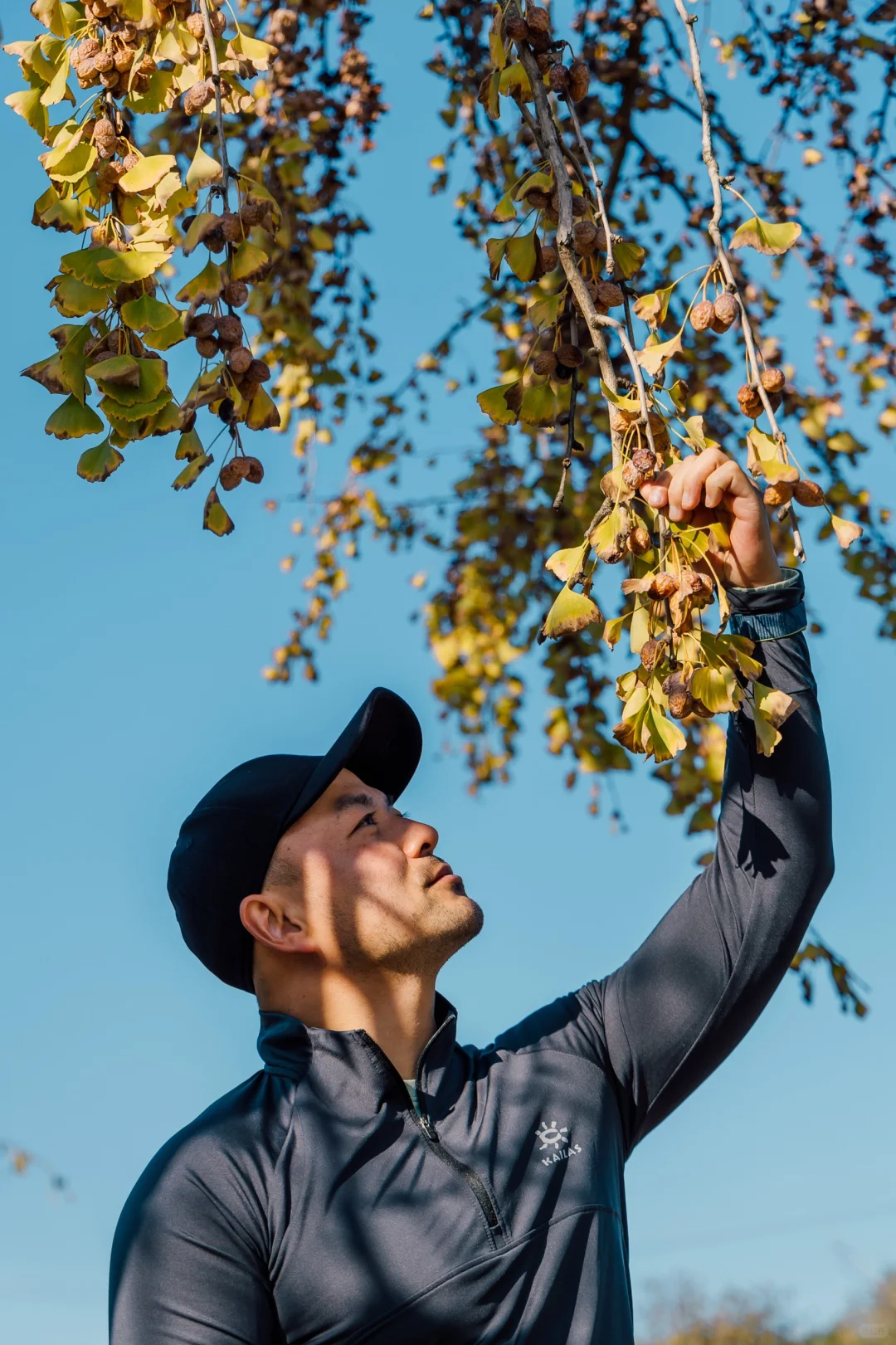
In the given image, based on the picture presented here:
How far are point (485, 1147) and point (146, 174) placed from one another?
0.99 meters

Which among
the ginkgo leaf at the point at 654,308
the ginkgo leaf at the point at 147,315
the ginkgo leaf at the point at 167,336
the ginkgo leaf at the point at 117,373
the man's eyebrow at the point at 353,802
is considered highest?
the ginkgo leaf at the point at 147,315

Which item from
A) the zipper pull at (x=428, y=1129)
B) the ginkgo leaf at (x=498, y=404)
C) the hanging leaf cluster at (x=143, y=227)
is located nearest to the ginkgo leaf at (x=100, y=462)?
the hanging leaf cluster at (x=143, y=227)

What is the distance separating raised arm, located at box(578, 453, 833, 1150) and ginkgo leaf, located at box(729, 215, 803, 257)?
0.25 meters

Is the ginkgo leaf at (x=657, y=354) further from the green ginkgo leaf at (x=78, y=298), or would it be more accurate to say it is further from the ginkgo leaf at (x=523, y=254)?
the green ginkgo leaf at (x=78, y=298)

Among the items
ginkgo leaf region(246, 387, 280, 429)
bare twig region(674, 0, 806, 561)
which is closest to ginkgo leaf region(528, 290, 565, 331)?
bare twig region(674, 0, 806, 561)

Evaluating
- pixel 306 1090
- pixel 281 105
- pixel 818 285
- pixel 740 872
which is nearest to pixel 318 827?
pixel 306 1090

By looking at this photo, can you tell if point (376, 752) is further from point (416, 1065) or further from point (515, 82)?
point (515, 82)

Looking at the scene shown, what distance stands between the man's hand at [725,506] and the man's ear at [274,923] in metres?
0.63

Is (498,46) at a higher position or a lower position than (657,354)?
higher

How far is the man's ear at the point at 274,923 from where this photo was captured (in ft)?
5.53

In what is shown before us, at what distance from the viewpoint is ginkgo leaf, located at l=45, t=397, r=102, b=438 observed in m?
1.27

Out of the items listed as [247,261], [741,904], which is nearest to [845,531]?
[741,904]

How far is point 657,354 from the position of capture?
4.16ft

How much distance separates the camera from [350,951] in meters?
1.64
